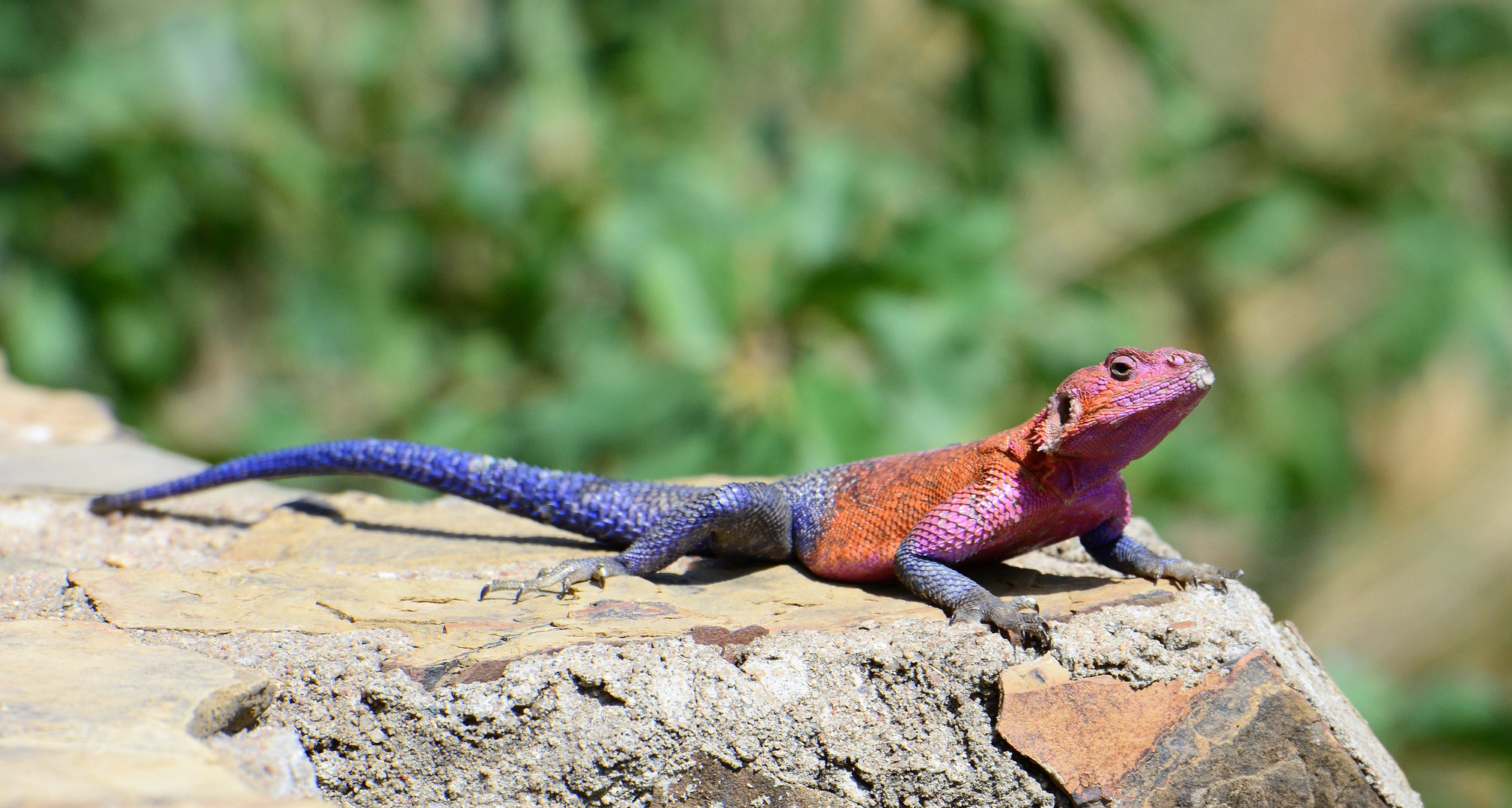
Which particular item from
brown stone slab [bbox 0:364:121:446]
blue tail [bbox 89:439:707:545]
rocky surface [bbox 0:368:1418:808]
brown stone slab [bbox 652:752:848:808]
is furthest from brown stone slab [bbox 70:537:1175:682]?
brown stone slab [bbox 0:364:121:446]

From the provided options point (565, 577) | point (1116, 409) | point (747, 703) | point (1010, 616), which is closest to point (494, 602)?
point (565, 577)

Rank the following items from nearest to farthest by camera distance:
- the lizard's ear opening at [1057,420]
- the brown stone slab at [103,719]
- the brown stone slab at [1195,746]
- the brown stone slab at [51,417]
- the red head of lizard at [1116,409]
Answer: the brown stone slab at [103,719] < the brown stone slab at [1195,746] < the red head of lizard at [1116,409] < the lizard's ear opening at [1057,420] < the brown stone slab at [51,417]

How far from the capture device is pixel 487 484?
3.27m

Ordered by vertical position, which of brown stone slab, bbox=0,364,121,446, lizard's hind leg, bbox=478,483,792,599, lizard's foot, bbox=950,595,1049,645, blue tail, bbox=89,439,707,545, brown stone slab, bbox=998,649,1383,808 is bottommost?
brown stone slab, bbox=998,649,1383,808

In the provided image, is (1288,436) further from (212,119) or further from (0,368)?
(0,368)

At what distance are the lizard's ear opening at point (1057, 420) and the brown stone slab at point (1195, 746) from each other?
634mm

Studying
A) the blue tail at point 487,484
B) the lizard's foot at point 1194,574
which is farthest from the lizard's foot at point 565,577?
the lizard's foot at point 1194,574

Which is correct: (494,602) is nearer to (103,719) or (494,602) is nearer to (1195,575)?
(103,719)

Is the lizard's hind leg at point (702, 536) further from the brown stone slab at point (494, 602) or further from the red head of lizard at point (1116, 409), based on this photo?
the red head of lizard at point (1116, 409)

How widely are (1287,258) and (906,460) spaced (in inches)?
136

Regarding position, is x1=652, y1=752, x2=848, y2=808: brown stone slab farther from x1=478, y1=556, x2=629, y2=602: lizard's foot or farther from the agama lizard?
x1=478, y1=556, x2=629, y2=602: lizard's foot

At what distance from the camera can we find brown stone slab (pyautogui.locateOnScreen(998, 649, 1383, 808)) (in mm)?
2250

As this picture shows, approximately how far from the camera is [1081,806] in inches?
88.7

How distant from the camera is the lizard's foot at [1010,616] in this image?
241 cm
